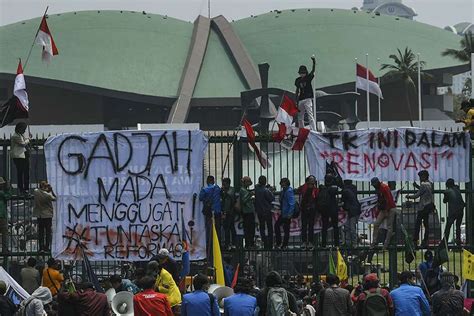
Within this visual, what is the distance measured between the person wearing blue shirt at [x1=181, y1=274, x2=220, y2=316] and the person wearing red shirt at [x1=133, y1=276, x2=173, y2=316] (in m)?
0.22

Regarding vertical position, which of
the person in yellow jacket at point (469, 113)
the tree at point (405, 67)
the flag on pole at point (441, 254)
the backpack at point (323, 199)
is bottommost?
the flag on pole at point (441, 254)

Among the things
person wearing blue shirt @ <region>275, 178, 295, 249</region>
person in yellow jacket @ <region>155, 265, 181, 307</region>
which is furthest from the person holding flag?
person in yellow jacket @ <region>155, 265, 181, 307</region>

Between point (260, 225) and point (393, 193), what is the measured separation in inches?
84.9

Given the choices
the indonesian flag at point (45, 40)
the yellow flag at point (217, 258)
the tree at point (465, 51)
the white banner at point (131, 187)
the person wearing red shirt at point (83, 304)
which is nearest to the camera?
the person wearing red shirt at point (83, 304)

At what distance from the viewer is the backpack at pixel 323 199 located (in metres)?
21.4

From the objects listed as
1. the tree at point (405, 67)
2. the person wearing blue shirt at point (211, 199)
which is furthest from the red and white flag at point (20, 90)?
the tree at point (405, 67)

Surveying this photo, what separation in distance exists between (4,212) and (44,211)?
0.62 metres

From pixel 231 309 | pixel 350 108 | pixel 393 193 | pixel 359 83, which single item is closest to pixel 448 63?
pixel 350 108

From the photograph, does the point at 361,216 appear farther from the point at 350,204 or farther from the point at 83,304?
the point at 83,304

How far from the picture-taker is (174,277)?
1858cm

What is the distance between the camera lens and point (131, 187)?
21.6 meters

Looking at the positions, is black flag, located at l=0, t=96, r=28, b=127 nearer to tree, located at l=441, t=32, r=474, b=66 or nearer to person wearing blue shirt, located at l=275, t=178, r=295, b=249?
person wearing blue shirt, located at l=275, t=178, r=295, b=249

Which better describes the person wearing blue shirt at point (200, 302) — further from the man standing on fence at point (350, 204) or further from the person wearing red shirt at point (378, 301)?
the man standing on fence at point (350, 204)

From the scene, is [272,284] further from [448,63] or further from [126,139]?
[448,63]
